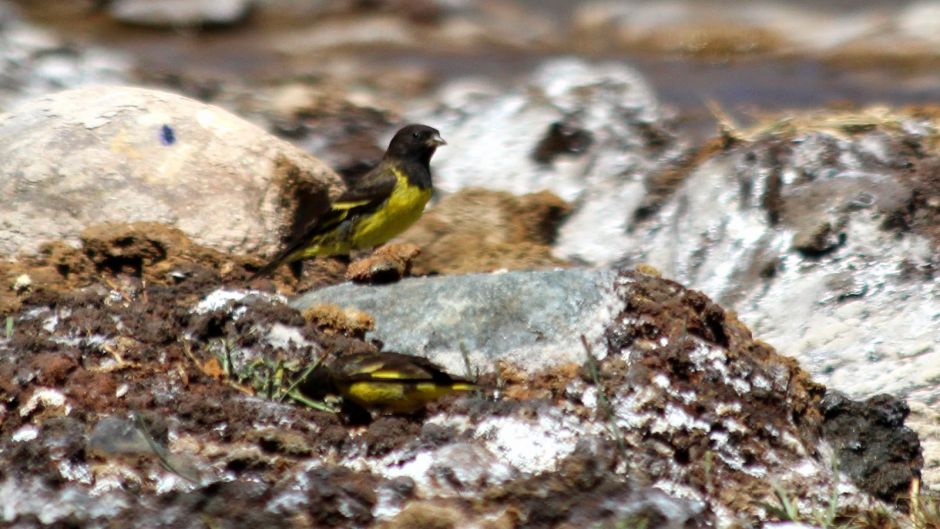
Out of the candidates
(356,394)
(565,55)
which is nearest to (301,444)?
(356,394)

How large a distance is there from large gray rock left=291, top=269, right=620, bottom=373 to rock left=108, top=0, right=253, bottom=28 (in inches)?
387

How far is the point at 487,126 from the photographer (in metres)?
11.7

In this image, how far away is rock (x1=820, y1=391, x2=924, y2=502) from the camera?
6.41 m

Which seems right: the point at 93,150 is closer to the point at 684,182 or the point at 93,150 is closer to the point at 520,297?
the point at 520,297

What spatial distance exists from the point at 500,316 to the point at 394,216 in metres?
2.33

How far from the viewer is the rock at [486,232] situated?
9125 mm

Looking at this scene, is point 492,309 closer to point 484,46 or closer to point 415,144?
point 415,144

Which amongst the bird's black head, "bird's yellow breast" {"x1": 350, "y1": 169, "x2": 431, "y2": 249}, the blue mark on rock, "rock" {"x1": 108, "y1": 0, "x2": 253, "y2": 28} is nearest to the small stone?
the blue mark on rock

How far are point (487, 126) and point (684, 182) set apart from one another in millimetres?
2067

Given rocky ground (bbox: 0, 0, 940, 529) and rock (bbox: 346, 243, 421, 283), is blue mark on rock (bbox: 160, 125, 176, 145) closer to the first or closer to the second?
rocky ground (bbox: 0, 0, 940, 529)

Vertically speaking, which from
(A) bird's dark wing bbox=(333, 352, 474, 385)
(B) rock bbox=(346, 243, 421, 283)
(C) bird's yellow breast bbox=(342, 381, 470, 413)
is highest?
(A) bird's dark wing bbox=(333, 352, 474, 385)

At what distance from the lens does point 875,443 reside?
257 inches

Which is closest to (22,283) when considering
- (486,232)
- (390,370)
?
(390,370)

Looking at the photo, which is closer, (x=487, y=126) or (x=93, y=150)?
(x=93, y=150)
